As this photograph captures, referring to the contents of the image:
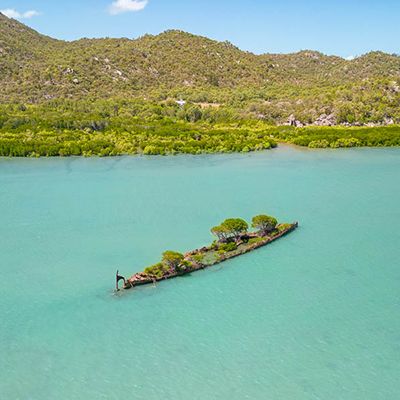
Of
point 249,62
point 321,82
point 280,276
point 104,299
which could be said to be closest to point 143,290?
point 104,299

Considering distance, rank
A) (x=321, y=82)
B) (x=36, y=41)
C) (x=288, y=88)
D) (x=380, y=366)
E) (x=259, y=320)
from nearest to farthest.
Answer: (x=380, y=366), (x=259, y=320), (x=288, y=88), (x=321, y=82), (x=36, y=41)

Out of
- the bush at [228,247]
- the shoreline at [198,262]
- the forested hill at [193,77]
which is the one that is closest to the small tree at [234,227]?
the bush at [228,247]

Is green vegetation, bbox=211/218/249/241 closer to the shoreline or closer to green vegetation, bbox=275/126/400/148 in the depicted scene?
the shoreline

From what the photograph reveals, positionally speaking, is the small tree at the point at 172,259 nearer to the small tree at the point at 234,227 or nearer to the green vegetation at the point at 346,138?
the small tree at the point at 234,227

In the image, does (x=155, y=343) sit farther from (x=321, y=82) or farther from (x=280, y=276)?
(x=321, y=82)

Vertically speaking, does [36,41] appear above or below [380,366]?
above

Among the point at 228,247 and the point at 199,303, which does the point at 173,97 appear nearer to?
the point at 228,247
